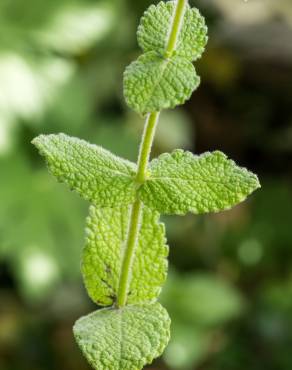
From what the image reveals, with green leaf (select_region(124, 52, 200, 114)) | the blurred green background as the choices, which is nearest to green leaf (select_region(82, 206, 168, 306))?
green leaf (select_region(124, 52, 200, 114))

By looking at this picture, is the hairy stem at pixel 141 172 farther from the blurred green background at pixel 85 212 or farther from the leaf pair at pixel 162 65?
the blurred green background at pixel 85 212

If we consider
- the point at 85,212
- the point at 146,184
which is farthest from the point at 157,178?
the point at 85,212

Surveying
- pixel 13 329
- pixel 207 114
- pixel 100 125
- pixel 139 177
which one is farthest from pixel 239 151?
pixel 139 177

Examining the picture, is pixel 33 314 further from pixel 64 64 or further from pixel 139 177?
pixel 139 177

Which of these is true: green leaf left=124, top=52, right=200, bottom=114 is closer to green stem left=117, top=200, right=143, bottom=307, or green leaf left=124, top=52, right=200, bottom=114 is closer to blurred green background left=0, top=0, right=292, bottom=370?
green stem left=117, top=200, right=143, bottom=307

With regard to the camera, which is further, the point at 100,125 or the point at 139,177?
the point at 100,125

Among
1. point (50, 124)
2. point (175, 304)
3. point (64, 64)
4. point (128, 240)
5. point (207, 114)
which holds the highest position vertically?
point (207, 114)
